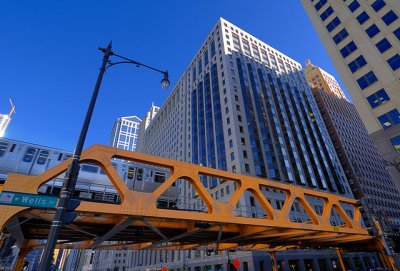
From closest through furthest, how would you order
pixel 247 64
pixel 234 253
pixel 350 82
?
pixel 350 82 < pixel 234 253 < pixel 247 64

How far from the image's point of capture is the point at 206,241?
61.5 feet

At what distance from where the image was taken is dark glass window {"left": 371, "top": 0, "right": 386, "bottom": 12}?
105 ft

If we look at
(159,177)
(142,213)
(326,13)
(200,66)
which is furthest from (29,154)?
(200,66)

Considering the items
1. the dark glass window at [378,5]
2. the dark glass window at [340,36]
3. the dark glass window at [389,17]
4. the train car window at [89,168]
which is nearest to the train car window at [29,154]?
the train car window at [89,168]

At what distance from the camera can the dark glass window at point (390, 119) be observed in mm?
28078

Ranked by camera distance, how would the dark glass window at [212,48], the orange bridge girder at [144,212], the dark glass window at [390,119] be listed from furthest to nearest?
the dark glass window at [212,48], the dark glass window at [390,119], the orange bridge girder at [144,212]

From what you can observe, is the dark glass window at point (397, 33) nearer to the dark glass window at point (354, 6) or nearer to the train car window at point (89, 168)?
the dark glass window at point (354, 6)

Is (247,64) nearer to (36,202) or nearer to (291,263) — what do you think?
(291,263)

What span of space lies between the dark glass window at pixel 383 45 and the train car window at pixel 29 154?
42.7 meters

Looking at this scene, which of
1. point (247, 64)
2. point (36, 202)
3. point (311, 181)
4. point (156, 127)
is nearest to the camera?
point (36, 202)

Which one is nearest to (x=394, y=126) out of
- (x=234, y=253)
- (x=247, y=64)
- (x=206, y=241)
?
(x=206, y=241)

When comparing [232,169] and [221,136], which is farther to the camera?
[221,136]

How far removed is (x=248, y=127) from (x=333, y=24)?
1105 inches

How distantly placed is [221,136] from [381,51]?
3575 centimetres
